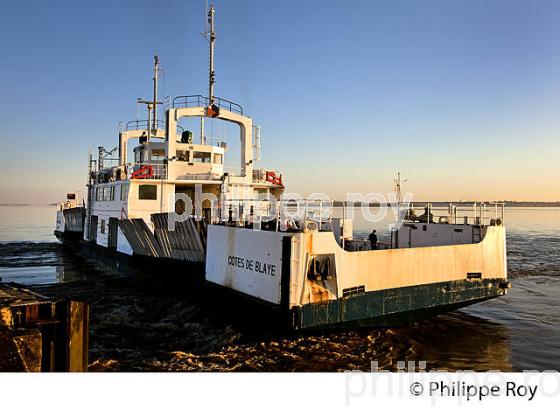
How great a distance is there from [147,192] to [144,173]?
2.49 feet

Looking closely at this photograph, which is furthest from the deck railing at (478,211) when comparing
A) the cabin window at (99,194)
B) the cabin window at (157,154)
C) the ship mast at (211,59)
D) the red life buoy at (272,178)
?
the cabin window at (99,194)

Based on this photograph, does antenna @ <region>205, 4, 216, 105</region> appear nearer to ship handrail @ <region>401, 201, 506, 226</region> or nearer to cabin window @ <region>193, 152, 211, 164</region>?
cabin window @ <region>193, 152, 211, 164</region>

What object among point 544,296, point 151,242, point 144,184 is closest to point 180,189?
point 144,184

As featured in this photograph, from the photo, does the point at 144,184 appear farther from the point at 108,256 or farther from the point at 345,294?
the point at 345,294

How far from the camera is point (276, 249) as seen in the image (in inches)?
320

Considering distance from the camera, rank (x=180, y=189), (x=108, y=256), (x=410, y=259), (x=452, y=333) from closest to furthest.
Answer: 1. (x=410, y=259)
2. (x=452, y=333)
3. (x=180, y=189)
4. (x=108, y=256)

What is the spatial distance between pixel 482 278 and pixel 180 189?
12.0m

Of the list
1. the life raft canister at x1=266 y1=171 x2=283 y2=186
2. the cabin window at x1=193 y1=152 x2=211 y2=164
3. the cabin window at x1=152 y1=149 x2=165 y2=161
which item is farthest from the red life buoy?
the cabin window at x1=152 y1=149 x2=165 y2=161

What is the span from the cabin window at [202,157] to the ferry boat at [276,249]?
0.05 metres

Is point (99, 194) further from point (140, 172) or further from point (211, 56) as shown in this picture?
point (211, 56)

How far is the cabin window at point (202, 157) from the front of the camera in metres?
18.0

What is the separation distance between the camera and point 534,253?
85.8 feet

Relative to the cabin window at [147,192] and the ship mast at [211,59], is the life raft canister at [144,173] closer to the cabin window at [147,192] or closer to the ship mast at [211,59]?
the cabin window at [147,192]

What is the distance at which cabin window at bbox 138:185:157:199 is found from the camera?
15587mm
